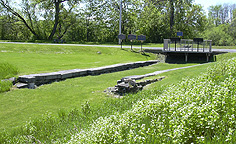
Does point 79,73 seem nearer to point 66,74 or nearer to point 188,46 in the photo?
point 66,74

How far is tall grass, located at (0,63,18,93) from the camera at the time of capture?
11.1 metres

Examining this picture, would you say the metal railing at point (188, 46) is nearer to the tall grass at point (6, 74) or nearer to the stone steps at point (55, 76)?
the stone steps at point (55, 76)

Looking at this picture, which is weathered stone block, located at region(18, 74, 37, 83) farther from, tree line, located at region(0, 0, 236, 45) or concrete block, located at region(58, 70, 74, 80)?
tree line, located at region(0, 0, 236, 45)

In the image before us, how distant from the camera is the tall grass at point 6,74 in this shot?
36.4 feet

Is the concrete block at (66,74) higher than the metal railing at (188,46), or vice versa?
the metal railing at (188,46)

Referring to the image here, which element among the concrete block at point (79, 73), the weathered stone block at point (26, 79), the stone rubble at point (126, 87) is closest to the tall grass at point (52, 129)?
the stone rubble at point (126, 87)

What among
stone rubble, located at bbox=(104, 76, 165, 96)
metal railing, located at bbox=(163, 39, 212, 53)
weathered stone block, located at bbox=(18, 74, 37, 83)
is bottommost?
stone rubble, located at bbox=(104, 76, 165, 96)

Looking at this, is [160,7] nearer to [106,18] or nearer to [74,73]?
[106,18]

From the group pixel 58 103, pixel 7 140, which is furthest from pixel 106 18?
pixel 7 140

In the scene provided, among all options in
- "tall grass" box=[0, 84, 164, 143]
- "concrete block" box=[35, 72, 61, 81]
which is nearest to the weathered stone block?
"concrete block" box=[35, 72, 61, 81]

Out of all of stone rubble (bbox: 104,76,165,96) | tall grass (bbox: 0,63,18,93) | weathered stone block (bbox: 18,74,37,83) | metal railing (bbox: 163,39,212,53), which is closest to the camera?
tall grass (bbox: 0,63,18,93)

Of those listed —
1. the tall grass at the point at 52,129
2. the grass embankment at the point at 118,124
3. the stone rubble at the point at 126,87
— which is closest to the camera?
the grass embankment at the point at 118,124

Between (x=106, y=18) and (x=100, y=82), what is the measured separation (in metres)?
29.8

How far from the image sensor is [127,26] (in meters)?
41.1
